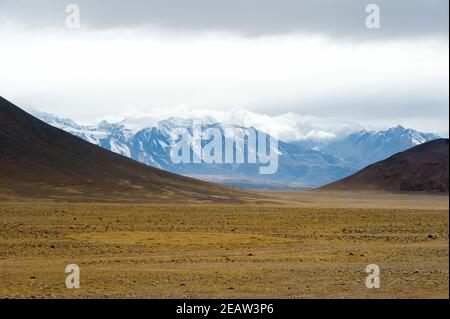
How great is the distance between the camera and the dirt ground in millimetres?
17469

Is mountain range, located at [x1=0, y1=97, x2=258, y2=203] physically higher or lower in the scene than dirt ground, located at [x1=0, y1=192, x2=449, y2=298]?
higher

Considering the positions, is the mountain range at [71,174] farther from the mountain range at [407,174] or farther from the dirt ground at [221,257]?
the mountain range at [407,174]

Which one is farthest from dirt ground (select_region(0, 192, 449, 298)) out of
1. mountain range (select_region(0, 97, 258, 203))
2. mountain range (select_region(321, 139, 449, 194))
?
mountain range (select_region(321, 139, 449, 194))

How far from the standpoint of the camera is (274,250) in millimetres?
28000

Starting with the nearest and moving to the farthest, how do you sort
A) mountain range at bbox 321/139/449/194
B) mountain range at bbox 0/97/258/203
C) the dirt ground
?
the dirt ground, mountain range at bbox 0/97/258/203, mountain range at bbox 321/139/449/194

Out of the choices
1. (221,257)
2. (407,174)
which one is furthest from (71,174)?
(407,174)

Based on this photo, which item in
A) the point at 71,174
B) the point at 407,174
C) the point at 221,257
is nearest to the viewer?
the point at 221,257

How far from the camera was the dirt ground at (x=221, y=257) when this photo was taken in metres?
17.5

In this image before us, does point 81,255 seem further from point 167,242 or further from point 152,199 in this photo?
point 152,199

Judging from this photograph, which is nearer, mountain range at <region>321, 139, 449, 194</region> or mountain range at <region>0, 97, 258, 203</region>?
mountain range at <region>0, 97, 258, 203</region>

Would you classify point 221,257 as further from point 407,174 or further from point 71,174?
point 407,174

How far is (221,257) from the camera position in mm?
25469

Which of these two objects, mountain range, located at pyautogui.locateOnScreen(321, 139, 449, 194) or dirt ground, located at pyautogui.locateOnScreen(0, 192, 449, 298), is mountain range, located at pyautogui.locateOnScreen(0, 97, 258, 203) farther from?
mountain range, located at pyautogui.locateOnScreen(321, 139, 449, 194)
